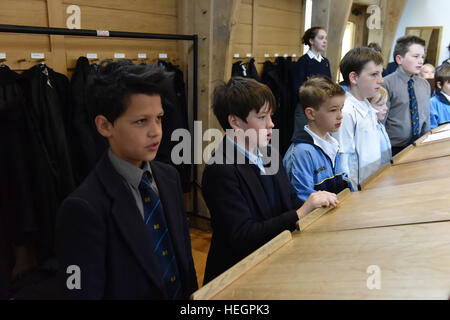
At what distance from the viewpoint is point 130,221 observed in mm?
962

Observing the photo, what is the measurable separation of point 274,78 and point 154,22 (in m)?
1.37

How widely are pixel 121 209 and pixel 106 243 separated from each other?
0.29ft

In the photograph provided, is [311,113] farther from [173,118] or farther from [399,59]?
[399,59]

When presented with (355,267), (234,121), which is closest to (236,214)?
(234,121)

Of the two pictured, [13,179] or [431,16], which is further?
[431,16]

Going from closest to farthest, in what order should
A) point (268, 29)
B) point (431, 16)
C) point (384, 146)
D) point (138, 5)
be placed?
1. point (384, 146)
2. point (138, 5)
3. point (268, 29)
4. point (431, 16)

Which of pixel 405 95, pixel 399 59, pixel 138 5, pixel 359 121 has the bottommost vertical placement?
pixel 359 121

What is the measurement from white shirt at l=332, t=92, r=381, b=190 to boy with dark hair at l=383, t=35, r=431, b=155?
2.68 feet

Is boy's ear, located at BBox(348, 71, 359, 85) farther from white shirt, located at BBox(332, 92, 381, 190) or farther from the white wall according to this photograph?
the white wall

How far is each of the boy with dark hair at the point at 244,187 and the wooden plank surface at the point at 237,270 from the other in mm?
207

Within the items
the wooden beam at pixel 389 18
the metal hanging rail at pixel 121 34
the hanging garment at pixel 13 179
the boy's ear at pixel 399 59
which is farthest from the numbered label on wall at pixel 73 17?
the wooden beam at pixel 389 18

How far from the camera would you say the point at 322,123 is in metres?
1.81

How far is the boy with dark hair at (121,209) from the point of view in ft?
2.98

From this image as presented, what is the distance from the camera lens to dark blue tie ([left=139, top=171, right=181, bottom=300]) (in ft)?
3.46
